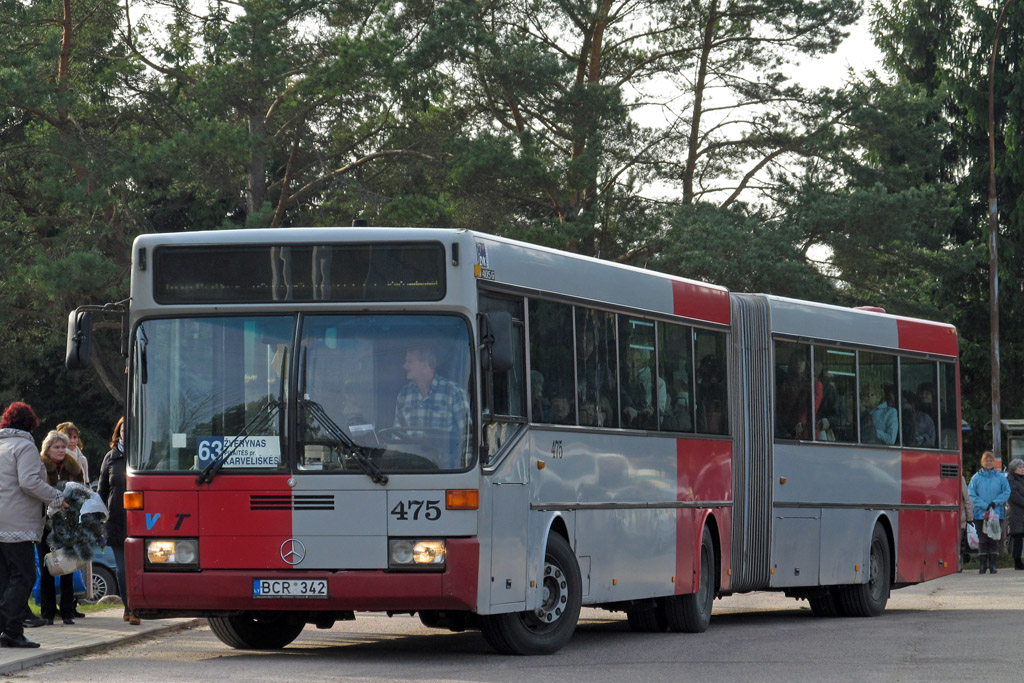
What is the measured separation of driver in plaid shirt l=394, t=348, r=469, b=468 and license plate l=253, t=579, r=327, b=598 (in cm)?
109

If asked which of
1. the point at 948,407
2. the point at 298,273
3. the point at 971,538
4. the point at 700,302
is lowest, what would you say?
the point at 971,538

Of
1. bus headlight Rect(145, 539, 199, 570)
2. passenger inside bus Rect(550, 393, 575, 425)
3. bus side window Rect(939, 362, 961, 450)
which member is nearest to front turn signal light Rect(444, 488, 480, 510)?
passenger inside bus Rect(550, 393, 575, 425)

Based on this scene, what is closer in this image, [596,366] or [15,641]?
[15,641]

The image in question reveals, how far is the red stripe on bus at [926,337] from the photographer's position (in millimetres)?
18500

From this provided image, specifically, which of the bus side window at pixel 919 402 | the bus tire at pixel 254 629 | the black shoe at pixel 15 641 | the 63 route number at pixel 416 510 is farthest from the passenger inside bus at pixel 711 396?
the black shoe at pixel 15 641

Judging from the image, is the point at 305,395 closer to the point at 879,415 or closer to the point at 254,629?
the point at 254,629

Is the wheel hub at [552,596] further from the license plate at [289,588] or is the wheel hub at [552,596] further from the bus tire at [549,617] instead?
the license plate at [289,588]

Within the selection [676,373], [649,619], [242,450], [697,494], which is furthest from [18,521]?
[697,494]

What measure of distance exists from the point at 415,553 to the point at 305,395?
1209 mm

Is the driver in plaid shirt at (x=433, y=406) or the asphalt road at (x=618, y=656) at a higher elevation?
the driver in plaid shirt at (x=433, y=406)

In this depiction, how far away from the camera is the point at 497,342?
1081 cm

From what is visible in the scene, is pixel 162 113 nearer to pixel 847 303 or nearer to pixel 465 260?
pixel 847 303

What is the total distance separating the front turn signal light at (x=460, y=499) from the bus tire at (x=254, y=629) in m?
2.04

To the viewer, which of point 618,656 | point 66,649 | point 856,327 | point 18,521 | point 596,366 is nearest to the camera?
point 18,521
